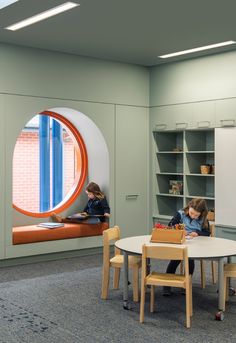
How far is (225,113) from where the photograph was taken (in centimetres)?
792

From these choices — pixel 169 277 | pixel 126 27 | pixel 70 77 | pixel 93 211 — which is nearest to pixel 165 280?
pixel 169 277

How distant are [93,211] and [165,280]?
12.4ft

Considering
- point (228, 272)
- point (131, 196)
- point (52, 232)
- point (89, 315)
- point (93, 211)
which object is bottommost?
point (89, 315)

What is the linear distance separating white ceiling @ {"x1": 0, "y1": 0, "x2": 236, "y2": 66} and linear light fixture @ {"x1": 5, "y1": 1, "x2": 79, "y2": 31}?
3.4 inches

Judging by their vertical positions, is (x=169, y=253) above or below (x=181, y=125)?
below

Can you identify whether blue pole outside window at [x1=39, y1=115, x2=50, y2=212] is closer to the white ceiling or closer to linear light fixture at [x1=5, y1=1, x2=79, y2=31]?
the white ceiling

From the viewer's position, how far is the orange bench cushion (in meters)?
7.63

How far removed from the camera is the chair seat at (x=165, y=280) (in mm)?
4812

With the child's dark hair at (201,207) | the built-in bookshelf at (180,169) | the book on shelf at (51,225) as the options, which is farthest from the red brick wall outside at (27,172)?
the child's dark hair at (201,207)

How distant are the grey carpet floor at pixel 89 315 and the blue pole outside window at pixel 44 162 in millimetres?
3726

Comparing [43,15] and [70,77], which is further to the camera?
[70,77]

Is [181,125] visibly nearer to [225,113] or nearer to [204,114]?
[204,114]

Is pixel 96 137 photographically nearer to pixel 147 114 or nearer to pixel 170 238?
pixel 147 114

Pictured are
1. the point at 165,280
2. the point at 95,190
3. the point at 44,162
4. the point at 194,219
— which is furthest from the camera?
the point at 44,162
